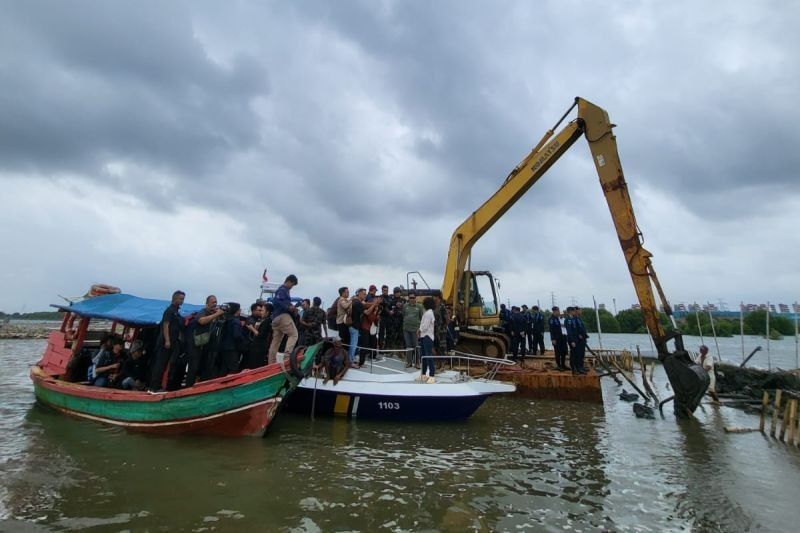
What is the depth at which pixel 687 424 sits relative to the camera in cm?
1034

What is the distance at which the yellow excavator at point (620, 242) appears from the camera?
9781mm

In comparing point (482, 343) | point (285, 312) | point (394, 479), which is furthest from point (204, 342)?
point (482, 343)

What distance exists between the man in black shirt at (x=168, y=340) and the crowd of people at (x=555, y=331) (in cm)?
995

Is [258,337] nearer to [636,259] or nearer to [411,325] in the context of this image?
[411,325]

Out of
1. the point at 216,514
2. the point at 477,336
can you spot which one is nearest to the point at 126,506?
the point at 216,514

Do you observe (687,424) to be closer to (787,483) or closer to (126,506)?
(787,483)

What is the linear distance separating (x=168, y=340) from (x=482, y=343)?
9215 mm

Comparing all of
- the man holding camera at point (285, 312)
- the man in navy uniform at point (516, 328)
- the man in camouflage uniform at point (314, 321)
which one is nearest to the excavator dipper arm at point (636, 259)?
the man in navy uniform at point (516, 328)

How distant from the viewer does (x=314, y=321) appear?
33.4 feet

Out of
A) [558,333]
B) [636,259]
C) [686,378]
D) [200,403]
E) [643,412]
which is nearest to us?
[200,403]

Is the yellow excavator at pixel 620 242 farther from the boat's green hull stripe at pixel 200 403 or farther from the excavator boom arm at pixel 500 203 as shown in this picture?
the boat's green hull stripe at pixel 200 403

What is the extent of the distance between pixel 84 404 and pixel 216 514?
6146 mm

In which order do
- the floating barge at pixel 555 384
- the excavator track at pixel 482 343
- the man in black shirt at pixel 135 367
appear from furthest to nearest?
the excavator track at pixel 482 343 → the floating barge at pixel 555 384 → the man in black shirt at pixel 135 367

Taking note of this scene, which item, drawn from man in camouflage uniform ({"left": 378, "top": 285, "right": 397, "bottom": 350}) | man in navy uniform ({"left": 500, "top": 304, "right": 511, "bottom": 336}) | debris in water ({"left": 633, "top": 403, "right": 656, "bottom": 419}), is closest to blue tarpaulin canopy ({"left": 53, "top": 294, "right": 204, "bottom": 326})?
man in camouflage uniform ({"left": 378, "top": 285, "right": 397, "bottom": 350})
